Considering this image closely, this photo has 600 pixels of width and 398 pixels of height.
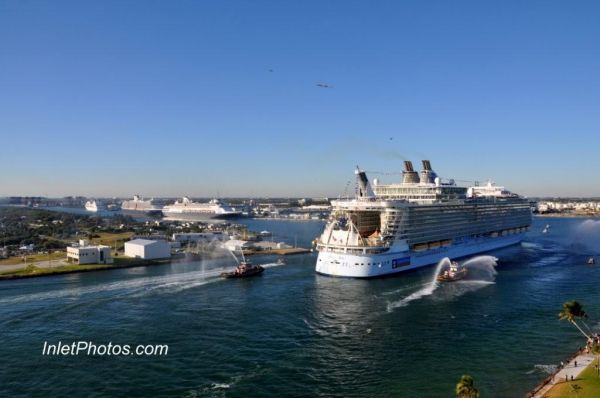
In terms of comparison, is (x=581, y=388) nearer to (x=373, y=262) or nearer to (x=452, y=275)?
(x=452, y=275)

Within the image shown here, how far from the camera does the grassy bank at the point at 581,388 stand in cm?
2414

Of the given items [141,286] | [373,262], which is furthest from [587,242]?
[141,286]

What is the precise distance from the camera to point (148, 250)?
77312mm

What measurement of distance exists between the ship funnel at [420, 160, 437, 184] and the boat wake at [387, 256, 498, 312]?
1660 cm

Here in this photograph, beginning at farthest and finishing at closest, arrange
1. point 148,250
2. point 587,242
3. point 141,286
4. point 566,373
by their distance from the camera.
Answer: point 587,242 → point 148,250 → point 141,286 → point 566,373

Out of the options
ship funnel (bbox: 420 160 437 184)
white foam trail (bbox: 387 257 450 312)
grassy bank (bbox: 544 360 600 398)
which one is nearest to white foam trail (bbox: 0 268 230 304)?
white foam trail (bbox: 387 257 450 312)

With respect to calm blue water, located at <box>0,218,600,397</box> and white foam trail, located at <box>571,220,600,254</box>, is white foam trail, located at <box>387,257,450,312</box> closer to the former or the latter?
calm blue water, located at <box>0,218,600,397</box>

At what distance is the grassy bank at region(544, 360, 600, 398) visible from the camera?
2414 cm

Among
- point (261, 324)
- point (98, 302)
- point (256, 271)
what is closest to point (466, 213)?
point (256, 271)

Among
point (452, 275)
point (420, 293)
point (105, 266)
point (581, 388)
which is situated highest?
point (452, 275)

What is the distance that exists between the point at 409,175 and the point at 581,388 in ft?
202

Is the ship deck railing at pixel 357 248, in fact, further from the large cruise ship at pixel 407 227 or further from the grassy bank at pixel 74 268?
the grassy bank at pixel 74 268

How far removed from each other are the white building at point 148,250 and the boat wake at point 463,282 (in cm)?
4394

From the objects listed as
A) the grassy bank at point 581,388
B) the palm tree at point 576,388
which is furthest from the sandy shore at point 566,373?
the palm tree at point 576,388
